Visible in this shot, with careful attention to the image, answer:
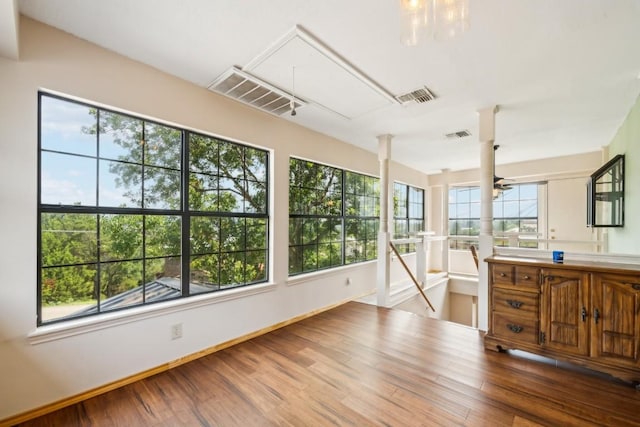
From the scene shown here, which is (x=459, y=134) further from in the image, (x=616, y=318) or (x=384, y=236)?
(x=616, y=318)

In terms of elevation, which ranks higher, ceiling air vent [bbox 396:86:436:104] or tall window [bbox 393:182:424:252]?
ceiling air vent [bbox 396:86:436:104]

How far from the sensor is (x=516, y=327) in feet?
8.56

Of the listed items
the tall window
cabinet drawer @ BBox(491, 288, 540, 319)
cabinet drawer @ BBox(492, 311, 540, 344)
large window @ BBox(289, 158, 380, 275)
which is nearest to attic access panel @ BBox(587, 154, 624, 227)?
cabinet drawer @ BBox(491, 288, 540, 319)

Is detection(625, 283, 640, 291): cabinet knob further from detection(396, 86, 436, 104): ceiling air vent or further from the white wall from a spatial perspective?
the white wall

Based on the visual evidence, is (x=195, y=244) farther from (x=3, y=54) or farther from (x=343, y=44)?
(x=343, y=44)

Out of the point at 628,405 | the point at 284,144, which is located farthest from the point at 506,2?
the point at 628,405

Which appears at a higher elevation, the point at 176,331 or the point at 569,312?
the point at 569,312

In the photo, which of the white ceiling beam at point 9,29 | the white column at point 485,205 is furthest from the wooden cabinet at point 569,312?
the white ceiling beam at point 9,29

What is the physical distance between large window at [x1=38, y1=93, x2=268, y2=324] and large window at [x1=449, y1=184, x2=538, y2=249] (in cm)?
454

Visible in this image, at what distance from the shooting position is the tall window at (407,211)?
6152 mm

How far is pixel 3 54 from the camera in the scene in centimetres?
177

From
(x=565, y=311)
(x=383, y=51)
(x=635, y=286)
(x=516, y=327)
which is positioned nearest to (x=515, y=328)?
(x=516, y=327)

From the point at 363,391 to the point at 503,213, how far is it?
5835 millimetres

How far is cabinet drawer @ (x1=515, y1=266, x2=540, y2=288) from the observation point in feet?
8.33
